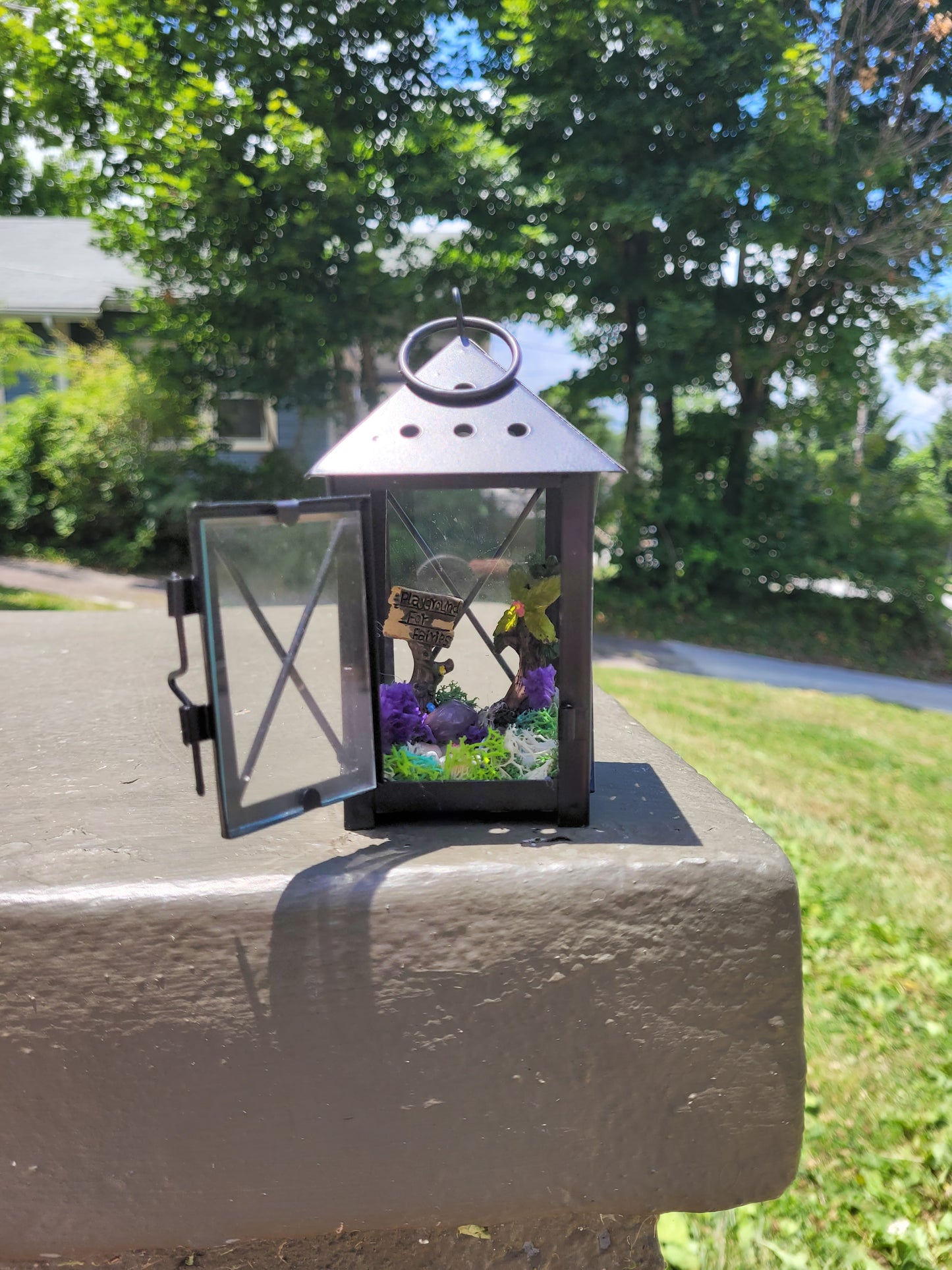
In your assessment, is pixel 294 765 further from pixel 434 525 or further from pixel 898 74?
pixel 898 74

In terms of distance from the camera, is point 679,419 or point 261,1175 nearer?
point 261,1175

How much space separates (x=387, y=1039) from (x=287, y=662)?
55 cm

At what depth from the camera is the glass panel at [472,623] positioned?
1447mm

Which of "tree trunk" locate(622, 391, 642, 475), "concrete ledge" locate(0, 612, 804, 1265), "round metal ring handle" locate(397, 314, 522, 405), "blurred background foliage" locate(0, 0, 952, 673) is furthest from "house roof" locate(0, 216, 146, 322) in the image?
"concrete ledge" locate(0, 612, 804, 1265)

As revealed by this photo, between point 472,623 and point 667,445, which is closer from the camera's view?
point 472,623

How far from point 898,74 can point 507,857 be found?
30.9 feet

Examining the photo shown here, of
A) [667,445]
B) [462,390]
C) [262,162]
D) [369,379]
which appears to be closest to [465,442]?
[462,390]

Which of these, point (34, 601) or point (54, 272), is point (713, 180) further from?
point (54, 272)

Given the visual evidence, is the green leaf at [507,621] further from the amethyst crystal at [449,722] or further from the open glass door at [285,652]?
the open glass door at [285,652]

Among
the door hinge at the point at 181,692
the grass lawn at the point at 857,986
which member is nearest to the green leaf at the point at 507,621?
the door hinge at the point at 181,692

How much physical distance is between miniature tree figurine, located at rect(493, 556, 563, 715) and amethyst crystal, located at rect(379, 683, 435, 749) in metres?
0.16

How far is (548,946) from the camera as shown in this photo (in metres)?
1.30

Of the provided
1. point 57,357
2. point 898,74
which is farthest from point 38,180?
point 898,74

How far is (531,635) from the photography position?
152 centimetres
